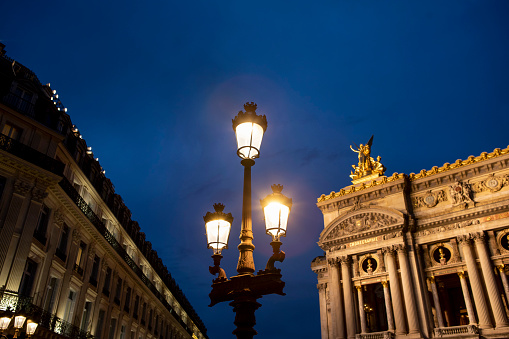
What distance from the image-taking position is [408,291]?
94.4 feet

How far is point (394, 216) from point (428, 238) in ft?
9.48

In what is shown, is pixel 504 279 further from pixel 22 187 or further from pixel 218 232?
pixel 22 187

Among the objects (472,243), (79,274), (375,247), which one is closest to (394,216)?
(375,247)

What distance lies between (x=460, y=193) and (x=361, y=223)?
7797 mm

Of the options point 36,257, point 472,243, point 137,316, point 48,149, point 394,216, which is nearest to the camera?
Answer: point 36,257

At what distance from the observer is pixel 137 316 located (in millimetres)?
37188

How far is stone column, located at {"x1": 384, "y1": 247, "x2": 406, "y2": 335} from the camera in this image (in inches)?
1110

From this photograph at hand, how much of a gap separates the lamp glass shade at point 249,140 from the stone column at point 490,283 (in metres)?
24.9

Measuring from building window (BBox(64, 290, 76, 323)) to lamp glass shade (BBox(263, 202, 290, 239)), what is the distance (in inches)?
834

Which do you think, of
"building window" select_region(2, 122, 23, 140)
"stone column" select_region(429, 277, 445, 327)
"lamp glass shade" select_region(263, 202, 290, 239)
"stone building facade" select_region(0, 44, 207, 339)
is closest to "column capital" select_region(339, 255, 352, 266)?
"stone column" select_region(429, 277, 445, 327)

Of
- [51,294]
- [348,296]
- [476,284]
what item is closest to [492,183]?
[476,284]

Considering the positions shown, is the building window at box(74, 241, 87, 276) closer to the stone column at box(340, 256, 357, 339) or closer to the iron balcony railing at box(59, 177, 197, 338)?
the iron balcony railing at box(59, 177, 197, 338)

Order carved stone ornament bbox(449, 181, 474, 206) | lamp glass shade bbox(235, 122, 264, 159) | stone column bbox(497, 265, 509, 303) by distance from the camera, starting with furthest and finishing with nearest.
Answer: carved stone ornament bbox(449, 181, 474, 206) < stone column bbox(497, 265, 509, 303) < lamp glass shade bbox(235, 122, 264, 159)

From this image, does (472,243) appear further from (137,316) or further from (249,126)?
(137,316)
